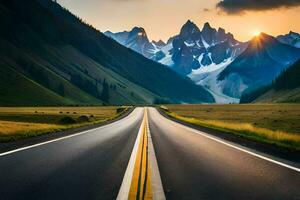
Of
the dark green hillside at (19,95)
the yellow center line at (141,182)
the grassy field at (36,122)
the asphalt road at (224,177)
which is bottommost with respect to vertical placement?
the yellow center line at (141,182)

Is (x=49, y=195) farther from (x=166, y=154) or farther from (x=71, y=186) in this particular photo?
(x=166, y=154)

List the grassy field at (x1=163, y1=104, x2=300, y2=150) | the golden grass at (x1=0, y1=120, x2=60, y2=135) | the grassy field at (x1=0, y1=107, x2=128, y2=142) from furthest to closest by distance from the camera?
the golden grass at (x1=0, y1=120, x2=60, y2=135) < the grassy field at (x1=0, y1=107, x2=128, y2=142) < the grassy field at (x1=163, y1=104, x2=300, y2=150)

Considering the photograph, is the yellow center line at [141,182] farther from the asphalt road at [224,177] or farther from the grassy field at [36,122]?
the grassy field at [36,122]

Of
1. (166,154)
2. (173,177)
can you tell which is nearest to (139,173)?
(173,177)

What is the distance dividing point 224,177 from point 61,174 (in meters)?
4.34

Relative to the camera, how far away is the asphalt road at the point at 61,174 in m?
8.11

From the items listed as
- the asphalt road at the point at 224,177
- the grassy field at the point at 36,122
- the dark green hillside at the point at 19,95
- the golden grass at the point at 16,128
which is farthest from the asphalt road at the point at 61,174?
the dark green hillside at the point at 19,95

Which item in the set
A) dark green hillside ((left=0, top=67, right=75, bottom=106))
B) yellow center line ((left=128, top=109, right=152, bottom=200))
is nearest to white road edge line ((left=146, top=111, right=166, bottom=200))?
yellow center line ((left=128, top=109, right=152, bottom=200))

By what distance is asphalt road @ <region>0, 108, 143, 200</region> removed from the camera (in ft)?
A: 26.6

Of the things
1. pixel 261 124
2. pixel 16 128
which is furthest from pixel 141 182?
pixel 261 124

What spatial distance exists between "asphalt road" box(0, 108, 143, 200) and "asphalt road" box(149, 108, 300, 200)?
1400 mm

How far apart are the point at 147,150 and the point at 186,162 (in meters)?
3.87

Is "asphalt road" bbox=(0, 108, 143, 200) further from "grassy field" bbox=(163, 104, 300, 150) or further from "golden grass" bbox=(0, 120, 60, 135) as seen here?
"grassy field" bbox=(163, 104, 300, 150)

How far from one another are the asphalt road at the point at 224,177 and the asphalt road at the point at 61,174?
4.59ft
